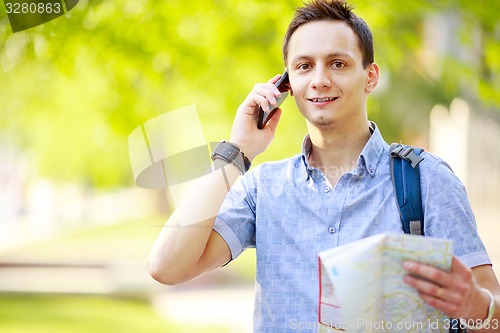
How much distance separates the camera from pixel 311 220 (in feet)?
7.44

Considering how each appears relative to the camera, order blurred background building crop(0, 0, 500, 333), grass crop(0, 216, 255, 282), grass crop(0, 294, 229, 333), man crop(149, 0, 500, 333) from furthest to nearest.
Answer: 1. grass crop(0, 216, 255, 282)
2. grass crop(0, 294, 229, 333)
3. blurred background building crop(0, 0, 500, 333)
4. man crop(149, 0, 500, 333)

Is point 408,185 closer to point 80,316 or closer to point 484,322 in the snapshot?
point 484,322

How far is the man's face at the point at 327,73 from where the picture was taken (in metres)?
2.28

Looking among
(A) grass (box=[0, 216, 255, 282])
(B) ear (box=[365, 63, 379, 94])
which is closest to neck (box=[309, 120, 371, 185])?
(B) ear (box=[365, 63, 379, 94])

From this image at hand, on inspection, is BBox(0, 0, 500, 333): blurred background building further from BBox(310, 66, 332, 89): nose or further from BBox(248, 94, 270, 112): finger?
BBox(310, 66, 332, 89): nose

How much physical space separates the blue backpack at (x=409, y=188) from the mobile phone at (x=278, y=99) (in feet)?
1.41

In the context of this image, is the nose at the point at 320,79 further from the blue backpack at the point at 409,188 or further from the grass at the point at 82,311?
the grass at the point at 82,311

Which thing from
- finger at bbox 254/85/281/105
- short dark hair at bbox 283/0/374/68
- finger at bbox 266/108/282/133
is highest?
short dark hair at bbox 283/0/374/68

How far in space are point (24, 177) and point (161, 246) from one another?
21860mm

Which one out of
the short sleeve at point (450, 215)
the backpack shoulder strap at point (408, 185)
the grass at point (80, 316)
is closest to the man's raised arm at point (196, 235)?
the backpack shoulder strap at point (408, 185)

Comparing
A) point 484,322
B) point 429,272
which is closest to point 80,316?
point 484,322

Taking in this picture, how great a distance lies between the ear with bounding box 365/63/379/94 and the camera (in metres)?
2.42

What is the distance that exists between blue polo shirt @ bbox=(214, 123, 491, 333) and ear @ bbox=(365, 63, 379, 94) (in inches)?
5.1

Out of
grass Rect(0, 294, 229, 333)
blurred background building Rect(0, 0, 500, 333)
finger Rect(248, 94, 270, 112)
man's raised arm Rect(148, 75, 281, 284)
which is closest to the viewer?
man's raised arm Rect(148, 75, 281, 284)
